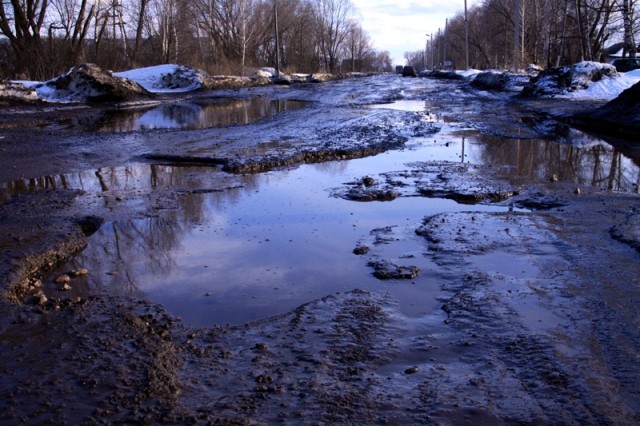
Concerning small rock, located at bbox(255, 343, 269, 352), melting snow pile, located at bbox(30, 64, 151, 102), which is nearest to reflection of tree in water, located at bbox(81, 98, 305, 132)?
melting snow pile, located at bbox(30, 64, 151, 102)

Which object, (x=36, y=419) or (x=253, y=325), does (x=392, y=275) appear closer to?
(x=253, y=325)

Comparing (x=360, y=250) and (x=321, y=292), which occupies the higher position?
(x=360, y=250)

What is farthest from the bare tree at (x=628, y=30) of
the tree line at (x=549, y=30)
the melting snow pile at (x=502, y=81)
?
the melting snow pile at (x=502, y=81)

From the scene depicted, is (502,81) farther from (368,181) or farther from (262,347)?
(262,347)

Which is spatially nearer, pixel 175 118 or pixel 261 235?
pixel 261 235

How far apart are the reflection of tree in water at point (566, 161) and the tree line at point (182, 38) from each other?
856 inches

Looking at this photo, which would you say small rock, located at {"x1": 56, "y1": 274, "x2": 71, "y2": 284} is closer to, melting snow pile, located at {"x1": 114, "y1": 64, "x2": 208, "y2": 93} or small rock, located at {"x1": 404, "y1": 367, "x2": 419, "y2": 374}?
small rock, located at {"x1": 404, "y1": 367, "x2": 419, "y2": 374}

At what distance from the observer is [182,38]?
145 feet

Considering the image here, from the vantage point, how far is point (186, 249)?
4547 mm

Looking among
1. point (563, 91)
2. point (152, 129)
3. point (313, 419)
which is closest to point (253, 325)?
point (313, 419)

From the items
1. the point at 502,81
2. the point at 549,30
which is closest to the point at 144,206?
the point at 502,81

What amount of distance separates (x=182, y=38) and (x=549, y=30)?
28.6m

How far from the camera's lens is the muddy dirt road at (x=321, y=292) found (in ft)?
7.96

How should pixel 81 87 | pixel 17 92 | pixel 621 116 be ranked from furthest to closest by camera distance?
1. pixel 81 87
2. pixel 17 92
3. pixel 621 116
